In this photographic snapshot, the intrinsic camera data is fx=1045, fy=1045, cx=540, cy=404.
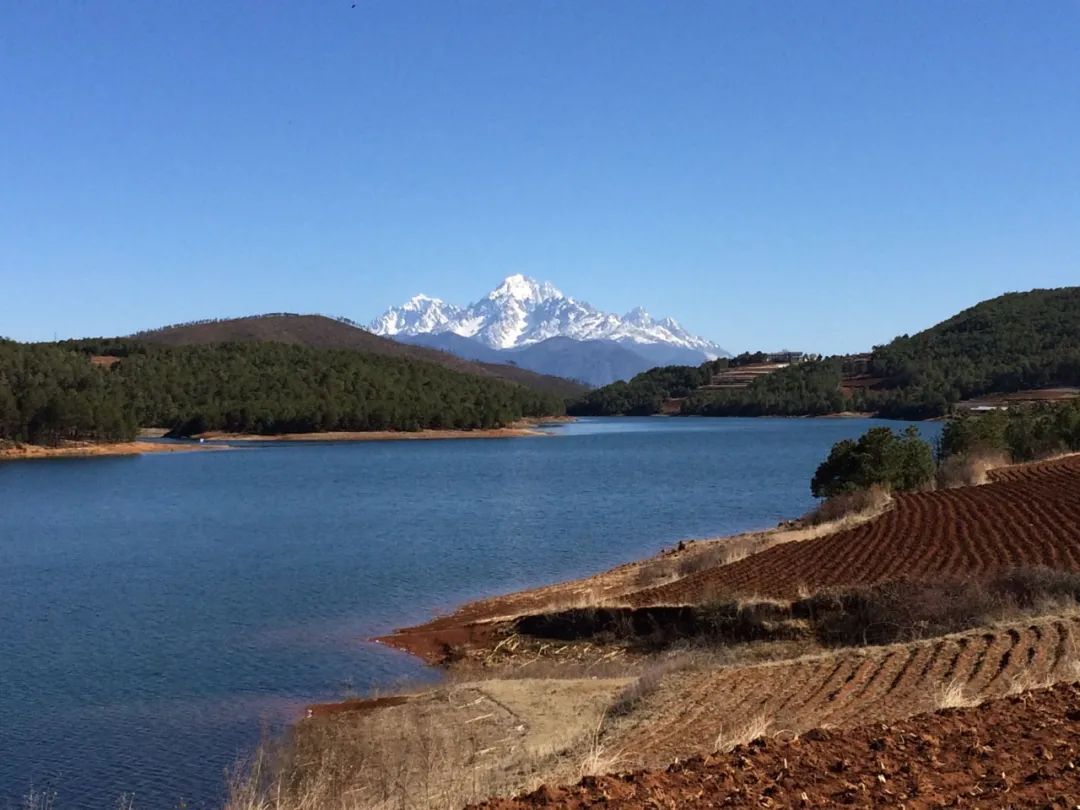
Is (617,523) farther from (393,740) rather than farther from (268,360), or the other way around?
(268,360)

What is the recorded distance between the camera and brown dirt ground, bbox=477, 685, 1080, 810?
755 cm

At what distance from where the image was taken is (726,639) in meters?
21.0

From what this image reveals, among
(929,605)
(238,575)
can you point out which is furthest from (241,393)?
(929,605)

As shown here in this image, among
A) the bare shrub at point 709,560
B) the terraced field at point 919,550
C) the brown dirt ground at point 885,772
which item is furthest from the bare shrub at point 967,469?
the brown dirt ground at point 885,772

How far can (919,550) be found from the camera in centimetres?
2695

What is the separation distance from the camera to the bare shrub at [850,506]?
3650 cm

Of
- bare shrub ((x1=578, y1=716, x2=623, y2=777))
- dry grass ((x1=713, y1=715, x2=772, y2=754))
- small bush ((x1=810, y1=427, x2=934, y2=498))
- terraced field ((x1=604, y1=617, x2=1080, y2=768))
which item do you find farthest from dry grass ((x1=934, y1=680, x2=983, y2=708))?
small bush ((x1=810, y1=427, x2=934, y2=498))

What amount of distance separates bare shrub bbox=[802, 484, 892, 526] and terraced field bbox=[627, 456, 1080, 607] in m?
1.08

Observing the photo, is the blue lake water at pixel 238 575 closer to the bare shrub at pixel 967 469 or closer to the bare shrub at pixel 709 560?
the bare shrub at pixel 709 560

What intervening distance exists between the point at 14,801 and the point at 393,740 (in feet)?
17.9

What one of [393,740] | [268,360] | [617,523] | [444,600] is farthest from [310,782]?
[268,360]

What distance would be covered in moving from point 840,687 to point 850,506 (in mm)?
24440

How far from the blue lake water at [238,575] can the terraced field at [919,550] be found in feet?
25.5

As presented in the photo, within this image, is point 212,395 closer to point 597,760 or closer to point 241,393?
point 241,393
